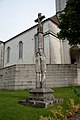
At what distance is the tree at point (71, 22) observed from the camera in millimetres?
18406

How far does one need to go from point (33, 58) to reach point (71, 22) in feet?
39.9

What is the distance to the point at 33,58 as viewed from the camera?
97.1ft

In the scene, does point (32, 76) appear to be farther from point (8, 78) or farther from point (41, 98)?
point (41, 98)

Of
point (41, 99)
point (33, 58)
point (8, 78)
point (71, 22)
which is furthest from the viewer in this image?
point (33, 58)

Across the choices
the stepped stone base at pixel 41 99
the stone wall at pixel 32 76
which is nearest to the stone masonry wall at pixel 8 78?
the stone wall at pixel 32 76

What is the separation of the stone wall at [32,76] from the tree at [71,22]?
322cm

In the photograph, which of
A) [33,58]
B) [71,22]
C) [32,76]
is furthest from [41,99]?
[33,58]

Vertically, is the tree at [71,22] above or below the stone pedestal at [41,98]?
above

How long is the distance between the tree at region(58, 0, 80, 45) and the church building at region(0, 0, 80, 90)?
3.04m

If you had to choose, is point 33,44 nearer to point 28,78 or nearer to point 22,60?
point 22,60

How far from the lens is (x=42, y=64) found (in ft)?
33.0

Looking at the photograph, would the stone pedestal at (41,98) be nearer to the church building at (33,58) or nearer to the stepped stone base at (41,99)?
the stepped stone base at (41,99)

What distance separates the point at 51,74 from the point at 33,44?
1179 cm

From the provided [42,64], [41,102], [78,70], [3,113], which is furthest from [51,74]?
[3,113]
